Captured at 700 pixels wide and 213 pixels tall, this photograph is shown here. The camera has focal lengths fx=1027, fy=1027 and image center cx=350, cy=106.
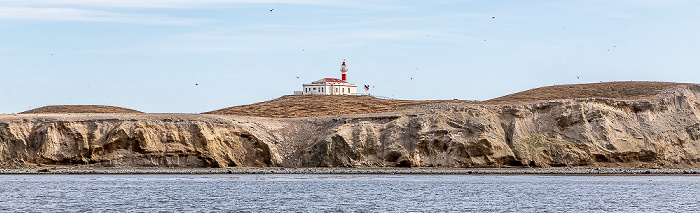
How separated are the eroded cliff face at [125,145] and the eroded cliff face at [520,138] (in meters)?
6.11

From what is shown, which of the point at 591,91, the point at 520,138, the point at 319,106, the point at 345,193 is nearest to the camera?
the point at 345,193

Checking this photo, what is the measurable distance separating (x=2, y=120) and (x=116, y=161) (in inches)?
401

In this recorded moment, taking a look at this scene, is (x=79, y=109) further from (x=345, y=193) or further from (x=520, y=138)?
(x=345, y=193)

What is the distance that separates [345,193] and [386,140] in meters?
25.3

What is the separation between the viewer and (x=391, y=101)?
392ft

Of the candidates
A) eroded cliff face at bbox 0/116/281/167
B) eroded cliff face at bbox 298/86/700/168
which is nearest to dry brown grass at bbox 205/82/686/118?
eroded cliff face at bbox 298/86/700/168

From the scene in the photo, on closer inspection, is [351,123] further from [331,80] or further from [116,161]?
[331,80]

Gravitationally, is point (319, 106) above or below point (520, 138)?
above

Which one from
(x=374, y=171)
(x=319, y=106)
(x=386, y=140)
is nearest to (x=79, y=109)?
(x=319, y=106)

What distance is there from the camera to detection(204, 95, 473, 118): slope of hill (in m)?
107

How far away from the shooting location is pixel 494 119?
8450 cm

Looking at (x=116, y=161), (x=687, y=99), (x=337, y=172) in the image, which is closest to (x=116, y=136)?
(x=116, y=161)

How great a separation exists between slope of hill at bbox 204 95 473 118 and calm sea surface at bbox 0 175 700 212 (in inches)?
1283

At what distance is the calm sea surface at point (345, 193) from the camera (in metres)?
49.0
